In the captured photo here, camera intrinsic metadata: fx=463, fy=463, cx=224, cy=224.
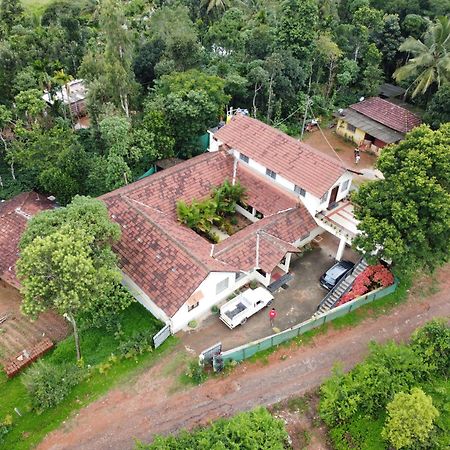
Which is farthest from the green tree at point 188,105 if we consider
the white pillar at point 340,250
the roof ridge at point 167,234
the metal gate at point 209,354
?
the metal gate at point 209,354

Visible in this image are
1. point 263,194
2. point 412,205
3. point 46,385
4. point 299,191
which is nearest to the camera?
point 46,385

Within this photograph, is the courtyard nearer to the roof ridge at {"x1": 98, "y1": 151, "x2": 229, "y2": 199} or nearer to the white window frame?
the white window frame

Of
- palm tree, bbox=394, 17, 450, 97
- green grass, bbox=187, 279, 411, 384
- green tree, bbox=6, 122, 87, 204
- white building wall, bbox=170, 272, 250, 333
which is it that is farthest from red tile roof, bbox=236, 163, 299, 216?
palm tree, bbox=394, 17, 450, 97

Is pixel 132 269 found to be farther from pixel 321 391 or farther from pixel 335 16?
pixel 335 16

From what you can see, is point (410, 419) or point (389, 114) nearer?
point (410, 419)

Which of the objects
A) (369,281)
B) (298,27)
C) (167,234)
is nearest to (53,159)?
(167,234)

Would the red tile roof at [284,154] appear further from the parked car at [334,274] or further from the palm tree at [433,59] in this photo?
the palm tree at [433,59]

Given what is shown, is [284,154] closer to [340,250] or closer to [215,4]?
[340,250]
